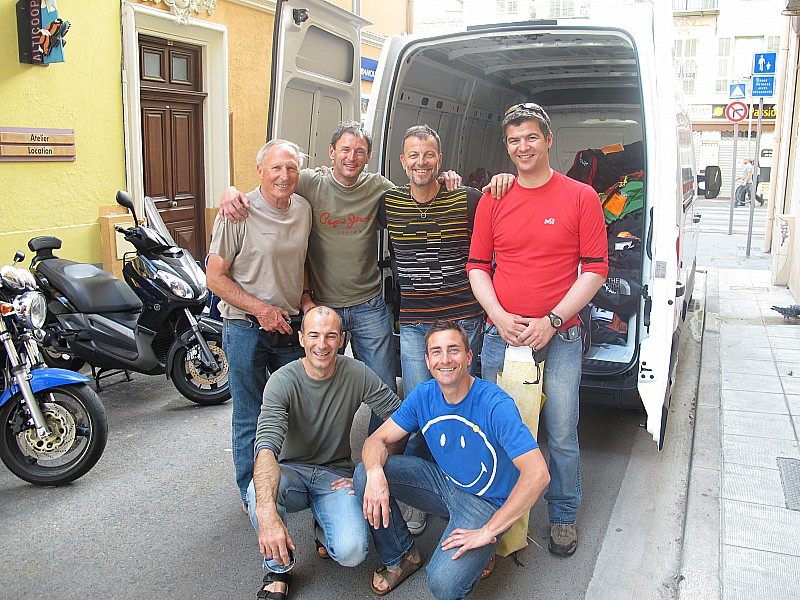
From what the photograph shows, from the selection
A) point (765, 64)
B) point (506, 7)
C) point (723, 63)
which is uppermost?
point (723, 63)

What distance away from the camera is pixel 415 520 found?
12.2 feet

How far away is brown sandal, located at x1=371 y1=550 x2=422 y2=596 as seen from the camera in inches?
124

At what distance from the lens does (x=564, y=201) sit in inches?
130

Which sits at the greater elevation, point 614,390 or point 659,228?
point 659,228

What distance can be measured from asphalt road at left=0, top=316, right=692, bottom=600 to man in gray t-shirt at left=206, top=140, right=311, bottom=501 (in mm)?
368

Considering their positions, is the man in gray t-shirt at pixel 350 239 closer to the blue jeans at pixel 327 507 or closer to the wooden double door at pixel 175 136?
the blue jeans at pixel 327 507

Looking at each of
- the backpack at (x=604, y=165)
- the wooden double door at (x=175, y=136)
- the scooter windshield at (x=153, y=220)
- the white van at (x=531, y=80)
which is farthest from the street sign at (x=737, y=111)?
the scooter windshield at (x=153, y=220)

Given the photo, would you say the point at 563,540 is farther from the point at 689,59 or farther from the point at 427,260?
the point at 689,59

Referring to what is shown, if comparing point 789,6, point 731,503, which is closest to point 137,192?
point 731,503

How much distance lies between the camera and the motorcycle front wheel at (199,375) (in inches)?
207

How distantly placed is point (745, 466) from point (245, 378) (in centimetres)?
284

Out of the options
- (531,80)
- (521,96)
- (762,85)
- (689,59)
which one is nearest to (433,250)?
(531,80)

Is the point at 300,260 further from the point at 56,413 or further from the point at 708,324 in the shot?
the point at 708,324

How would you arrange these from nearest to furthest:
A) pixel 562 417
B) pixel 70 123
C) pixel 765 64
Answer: pixel 562 417
pixel 70 123
pixel 765 64
